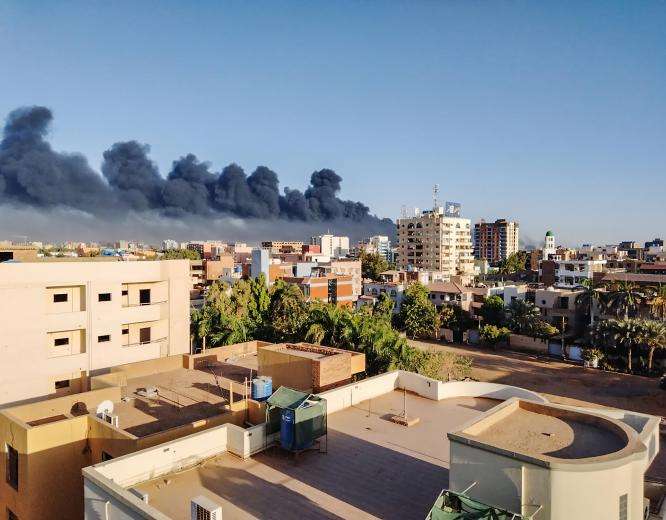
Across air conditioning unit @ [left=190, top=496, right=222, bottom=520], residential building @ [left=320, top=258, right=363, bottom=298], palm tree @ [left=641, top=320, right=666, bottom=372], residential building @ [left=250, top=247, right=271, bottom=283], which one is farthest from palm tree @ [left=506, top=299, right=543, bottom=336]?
air conditioning unit @ [left=190, top=496, right=222, bottom=520]

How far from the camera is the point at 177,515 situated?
25.2 ft

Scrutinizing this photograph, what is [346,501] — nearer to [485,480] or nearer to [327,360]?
[485,480]

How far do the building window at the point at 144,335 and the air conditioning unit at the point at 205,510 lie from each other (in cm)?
1922

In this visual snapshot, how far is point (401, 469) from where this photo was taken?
9.39 meters

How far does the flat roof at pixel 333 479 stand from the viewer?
26.2 ft

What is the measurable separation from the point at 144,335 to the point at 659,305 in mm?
37833

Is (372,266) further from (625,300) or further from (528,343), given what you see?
(625,300)

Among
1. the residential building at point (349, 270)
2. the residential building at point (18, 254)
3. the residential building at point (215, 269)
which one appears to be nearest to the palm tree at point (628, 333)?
the residential building at point (349, 270)

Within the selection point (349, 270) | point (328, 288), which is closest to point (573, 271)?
point (349, 270)

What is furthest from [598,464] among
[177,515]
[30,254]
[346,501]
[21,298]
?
[30,254]

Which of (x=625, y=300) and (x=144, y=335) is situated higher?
(x=625, y=300)

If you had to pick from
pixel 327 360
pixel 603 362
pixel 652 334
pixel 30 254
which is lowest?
pixel 603 362

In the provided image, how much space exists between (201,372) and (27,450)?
7466 mm

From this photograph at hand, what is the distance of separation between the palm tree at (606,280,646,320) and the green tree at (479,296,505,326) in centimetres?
1083
